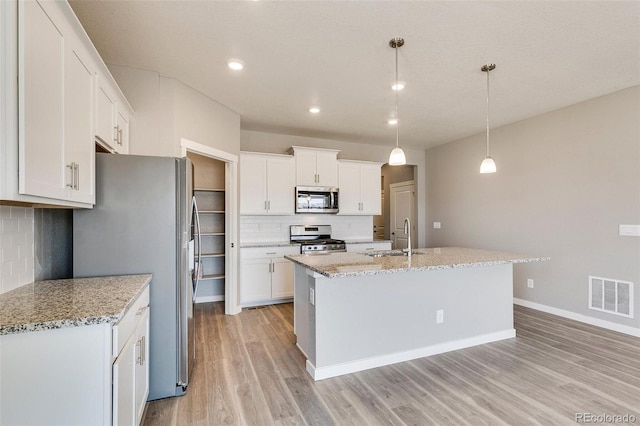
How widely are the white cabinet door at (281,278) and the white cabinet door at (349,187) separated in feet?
4.60

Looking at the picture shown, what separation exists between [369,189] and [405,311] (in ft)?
9.86

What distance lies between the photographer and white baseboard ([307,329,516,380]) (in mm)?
2547

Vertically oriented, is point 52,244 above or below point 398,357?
above

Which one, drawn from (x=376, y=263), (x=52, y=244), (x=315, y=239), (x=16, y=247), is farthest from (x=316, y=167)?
(x=16, y=247)

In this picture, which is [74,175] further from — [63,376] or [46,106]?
[63,376]

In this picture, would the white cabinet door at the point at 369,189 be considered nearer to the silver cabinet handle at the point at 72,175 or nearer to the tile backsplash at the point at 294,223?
the tile backsplash at the point at 294,223

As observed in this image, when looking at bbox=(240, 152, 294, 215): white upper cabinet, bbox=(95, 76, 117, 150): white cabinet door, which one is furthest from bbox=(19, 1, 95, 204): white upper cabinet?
bbox=(240, 152, 294, 215): white upper cabinet

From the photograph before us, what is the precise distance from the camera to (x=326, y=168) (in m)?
5.14

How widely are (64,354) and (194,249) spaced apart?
1423mm

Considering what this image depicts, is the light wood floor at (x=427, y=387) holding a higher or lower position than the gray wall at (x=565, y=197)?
lower

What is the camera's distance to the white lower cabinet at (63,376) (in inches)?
48.3

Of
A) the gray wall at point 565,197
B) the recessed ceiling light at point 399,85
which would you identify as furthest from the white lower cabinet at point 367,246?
the recessed ceiling light at point 399,85

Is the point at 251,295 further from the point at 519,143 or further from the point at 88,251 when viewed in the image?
the point at 519,143

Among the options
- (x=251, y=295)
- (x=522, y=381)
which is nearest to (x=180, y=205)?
(x=251, y=295)
